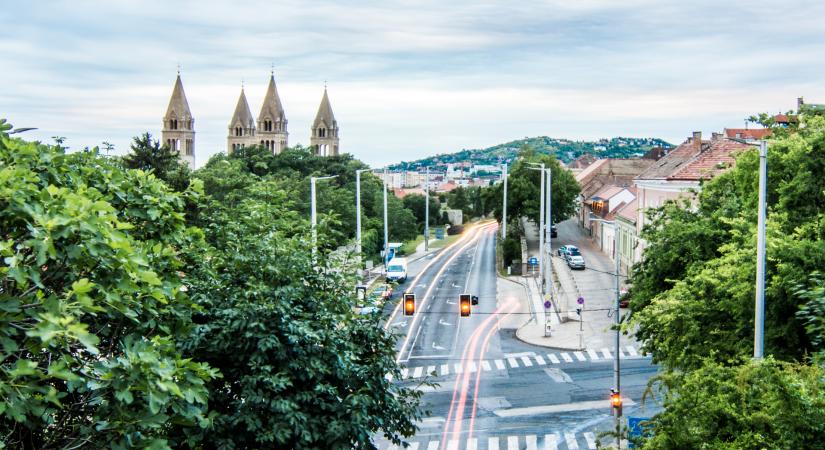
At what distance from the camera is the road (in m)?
29.3

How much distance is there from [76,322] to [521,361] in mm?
33983

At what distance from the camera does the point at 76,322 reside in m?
8.69

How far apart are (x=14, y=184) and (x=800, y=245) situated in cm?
1496

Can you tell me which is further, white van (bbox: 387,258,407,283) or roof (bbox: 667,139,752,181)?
white van (bbox: 387,258,407,283)

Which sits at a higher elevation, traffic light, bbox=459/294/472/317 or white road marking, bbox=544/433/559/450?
traffic light, bbox=459/294/472/317

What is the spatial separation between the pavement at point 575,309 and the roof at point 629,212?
13.1ft

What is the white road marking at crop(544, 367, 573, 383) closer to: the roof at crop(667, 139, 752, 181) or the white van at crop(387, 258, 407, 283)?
the roof at crop(667, 139, 752, 181)

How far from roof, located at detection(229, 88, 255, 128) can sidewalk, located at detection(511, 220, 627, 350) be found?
86628mm

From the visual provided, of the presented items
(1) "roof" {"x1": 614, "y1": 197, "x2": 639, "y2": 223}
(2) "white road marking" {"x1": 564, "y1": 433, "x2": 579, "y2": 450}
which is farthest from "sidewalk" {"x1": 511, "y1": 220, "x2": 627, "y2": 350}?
(2) "white road marking" {"x1": 564, "y1": 433, "x2": 579, "y2": 450}

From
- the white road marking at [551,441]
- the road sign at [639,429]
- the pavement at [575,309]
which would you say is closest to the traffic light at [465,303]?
the pavement at [575,309]

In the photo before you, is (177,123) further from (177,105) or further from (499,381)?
(499,381)

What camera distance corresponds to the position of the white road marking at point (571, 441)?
27.8m

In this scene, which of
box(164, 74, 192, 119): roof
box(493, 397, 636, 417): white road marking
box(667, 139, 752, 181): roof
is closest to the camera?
box(493, 397, 636, 417): white road marking

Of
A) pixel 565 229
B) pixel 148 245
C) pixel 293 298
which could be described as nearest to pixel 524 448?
pixel 293 298
